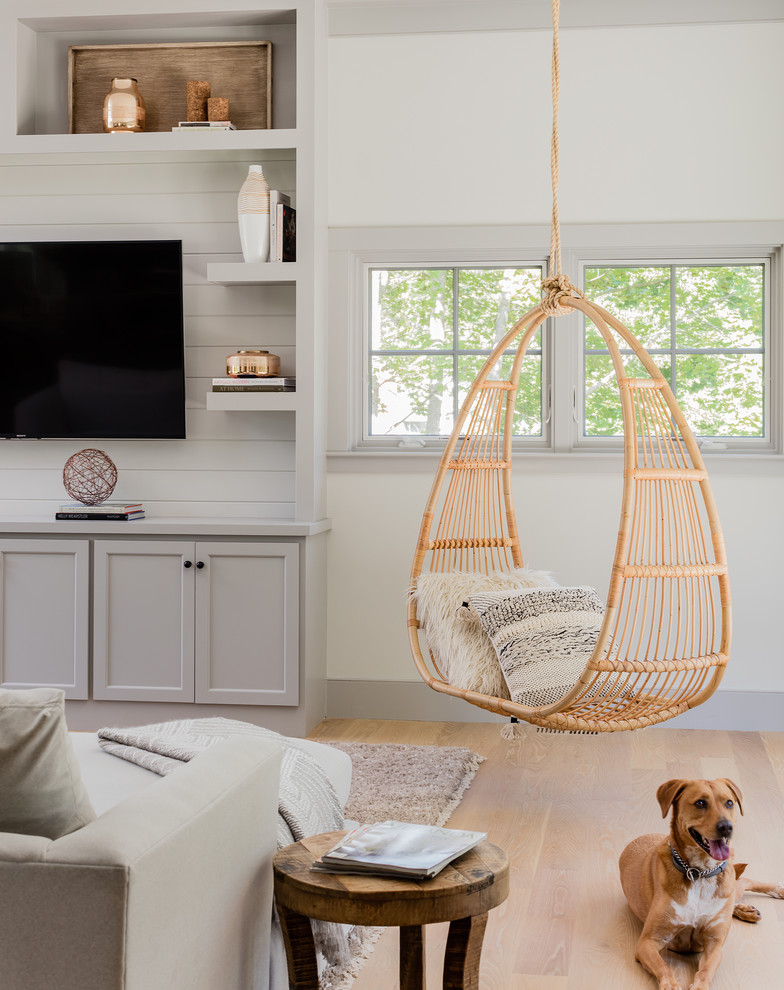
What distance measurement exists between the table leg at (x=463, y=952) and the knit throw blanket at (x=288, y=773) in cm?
38

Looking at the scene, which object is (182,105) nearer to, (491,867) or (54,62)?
(54,62)

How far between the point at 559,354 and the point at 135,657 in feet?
6.96

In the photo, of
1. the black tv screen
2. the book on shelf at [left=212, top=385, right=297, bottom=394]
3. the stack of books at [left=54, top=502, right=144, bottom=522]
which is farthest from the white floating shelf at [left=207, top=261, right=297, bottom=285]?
the stack of books at [left=54, top=502, right=144, bottom=522]

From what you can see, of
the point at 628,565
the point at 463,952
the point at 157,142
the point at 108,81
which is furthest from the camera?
the point at 108,81

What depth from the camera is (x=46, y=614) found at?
3.85 metres

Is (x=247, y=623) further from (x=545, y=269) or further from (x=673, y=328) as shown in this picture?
(x=673, y=328)

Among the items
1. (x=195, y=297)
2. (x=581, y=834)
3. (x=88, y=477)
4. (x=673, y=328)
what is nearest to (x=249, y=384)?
(x=195, y=297)

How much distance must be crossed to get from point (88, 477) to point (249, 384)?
773 millimetres

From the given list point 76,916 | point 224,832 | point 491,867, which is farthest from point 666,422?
point 76,916

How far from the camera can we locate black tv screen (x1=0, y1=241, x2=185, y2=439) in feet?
13.4

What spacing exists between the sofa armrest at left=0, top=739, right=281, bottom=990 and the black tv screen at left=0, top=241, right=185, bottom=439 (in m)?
2.83

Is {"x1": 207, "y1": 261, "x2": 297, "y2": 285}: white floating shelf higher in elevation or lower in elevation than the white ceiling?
lower

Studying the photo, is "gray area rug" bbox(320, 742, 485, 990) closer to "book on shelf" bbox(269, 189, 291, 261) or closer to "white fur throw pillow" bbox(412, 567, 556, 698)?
"white fur throw pillow" bbox(412, 567, 556, 698)

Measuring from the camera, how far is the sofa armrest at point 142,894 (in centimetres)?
112
